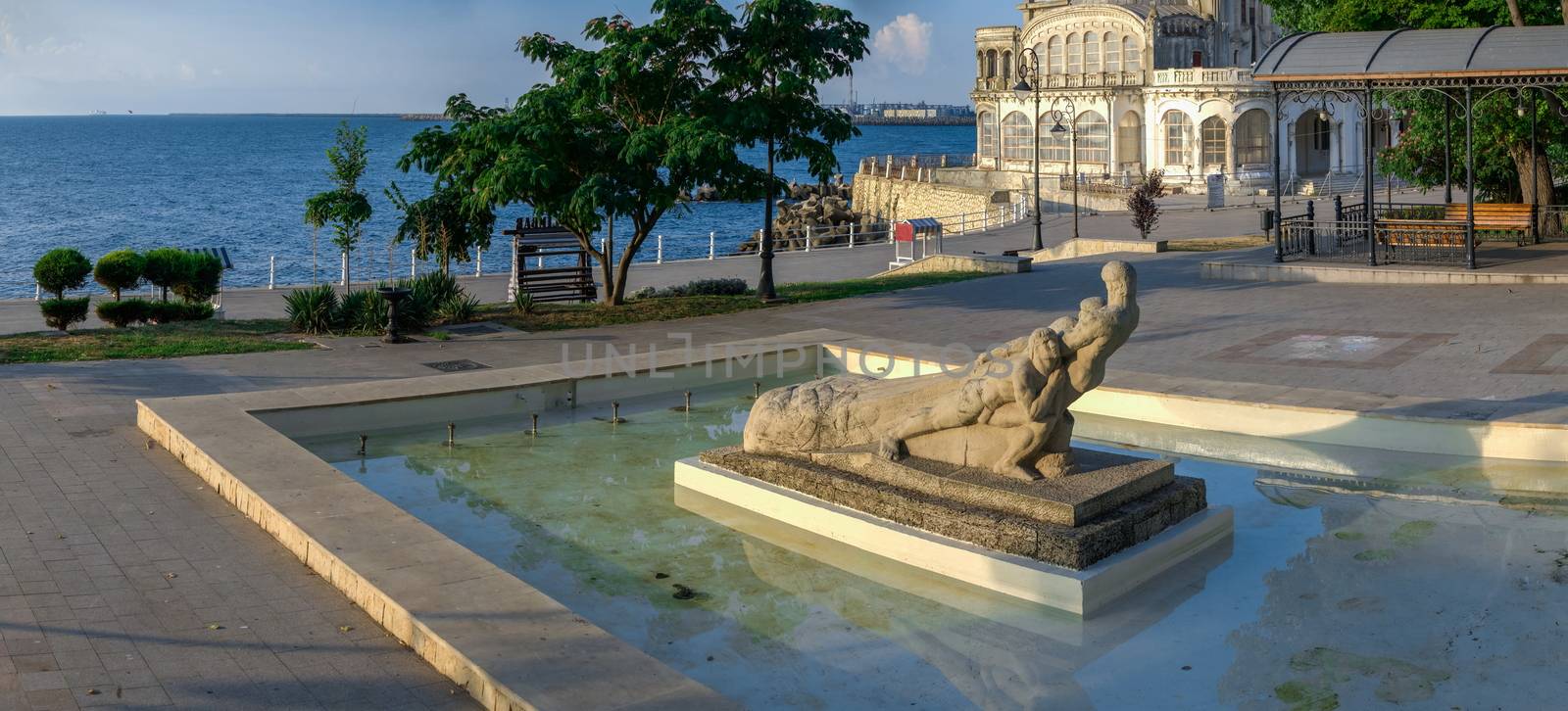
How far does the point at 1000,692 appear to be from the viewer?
25.1 feet

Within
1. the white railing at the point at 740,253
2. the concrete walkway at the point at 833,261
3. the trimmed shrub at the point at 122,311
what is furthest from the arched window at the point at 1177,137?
the trimmed shrub at the point at 122,311

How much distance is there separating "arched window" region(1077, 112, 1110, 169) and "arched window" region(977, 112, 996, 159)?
21.5 ft

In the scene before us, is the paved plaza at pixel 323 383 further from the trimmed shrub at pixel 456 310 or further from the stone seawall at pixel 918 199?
the stone seawall at pixel 918 199

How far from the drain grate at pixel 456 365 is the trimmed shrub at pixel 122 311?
5.96 meters

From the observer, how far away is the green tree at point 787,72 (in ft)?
69.3

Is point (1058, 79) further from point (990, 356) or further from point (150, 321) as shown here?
point (990, 356)

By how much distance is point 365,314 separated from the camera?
1938 centimetres

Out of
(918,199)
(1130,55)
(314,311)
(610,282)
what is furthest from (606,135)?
(918,199)

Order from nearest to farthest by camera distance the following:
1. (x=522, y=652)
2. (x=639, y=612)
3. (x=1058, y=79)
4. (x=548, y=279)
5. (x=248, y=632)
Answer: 1. (x=522, y=652)
2. (x=248, y=632)
3. (x=639, y=612)
4. (x=548, y=279)
5. (x=1058, y=79)

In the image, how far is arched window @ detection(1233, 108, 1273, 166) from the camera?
2303 inches

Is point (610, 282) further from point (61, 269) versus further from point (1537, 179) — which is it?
point (1537, 179)

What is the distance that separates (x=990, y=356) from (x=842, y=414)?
1438 millimetres

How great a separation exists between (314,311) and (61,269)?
540cm

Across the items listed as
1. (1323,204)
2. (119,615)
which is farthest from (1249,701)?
(1323,204)
